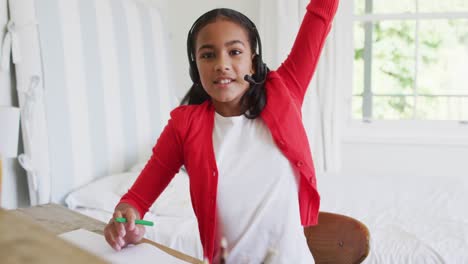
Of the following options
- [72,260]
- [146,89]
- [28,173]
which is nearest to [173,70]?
[146,89]

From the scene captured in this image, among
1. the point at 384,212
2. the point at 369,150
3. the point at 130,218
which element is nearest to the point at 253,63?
the point at 130,218

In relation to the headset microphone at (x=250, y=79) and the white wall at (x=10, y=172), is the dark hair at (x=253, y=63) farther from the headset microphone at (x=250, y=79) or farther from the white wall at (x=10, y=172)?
the white wall at (x=10, y=172)

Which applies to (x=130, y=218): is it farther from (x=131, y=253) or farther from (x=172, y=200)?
(x=172, y=200)

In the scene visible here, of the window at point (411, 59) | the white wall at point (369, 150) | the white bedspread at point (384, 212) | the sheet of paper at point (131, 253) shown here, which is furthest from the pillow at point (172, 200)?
the window at point (411, 59)

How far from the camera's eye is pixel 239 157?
34.4 inches

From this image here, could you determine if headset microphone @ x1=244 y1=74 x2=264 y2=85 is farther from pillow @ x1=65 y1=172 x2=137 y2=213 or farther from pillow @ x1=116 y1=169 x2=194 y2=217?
pillow @ x1=65 y1=172 x2=137 y2=213

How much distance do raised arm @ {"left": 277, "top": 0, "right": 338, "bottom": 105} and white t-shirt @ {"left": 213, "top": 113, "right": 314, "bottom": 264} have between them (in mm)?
174

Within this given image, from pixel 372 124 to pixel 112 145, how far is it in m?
1.77

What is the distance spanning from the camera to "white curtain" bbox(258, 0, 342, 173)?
285cm

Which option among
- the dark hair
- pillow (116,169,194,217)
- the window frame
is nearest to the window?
the window frame

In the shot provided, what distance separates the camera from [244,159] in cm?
87

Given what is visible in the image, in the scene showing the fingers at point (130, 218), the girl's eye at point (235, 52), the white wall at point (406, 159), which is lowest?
the white wall at point (406, 159)

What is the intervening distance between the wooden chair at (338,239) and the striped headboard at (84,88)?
109cm

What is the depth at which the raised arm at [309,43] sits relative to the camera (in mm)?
922
